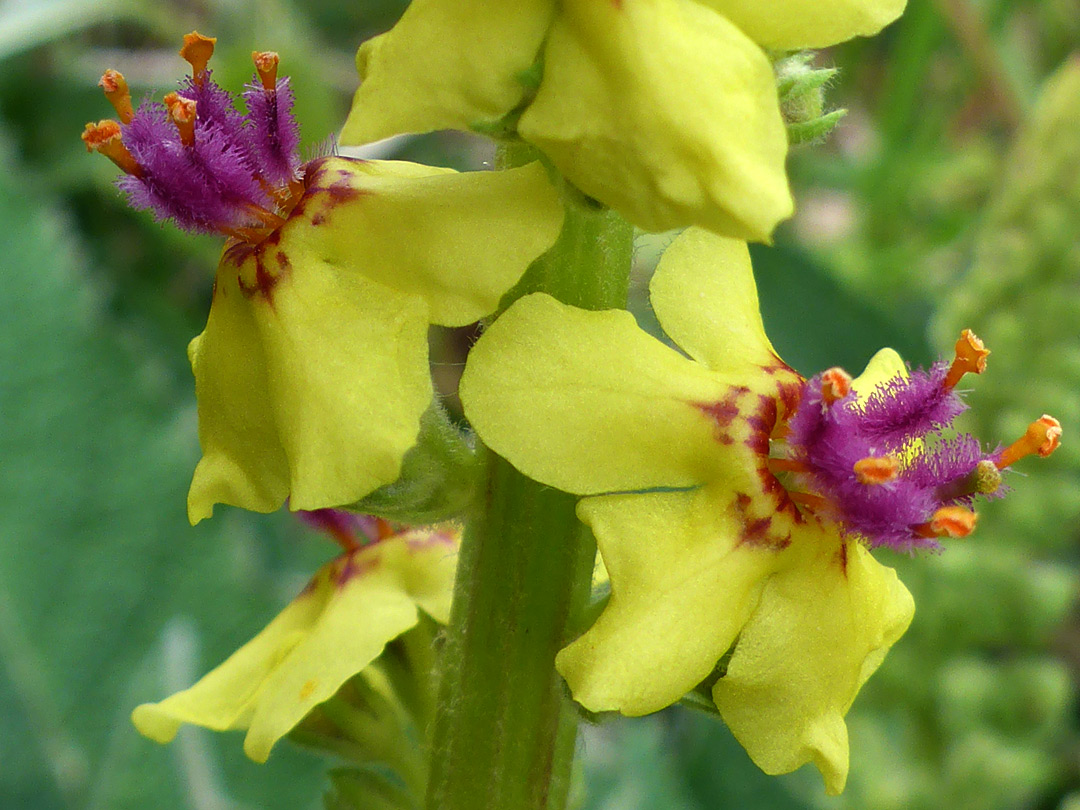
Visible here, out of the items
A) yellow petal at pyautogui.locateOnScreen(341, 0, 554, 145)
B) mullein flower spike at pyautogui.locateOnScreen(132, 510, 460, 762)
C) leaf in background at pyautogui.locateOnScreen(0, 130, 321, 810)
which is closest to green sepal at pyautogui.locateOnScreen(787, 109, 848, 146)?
yellow petal at pyautogui.locateOnScreen(341, 0, 554, 145)

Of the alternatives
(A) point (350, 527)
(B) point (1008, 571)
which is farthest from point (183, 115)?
(B) point (1008, 571)

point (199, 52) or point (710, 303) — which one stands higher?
point (199, 52)

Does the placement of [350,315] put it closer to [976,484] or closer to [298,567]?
[976,484]

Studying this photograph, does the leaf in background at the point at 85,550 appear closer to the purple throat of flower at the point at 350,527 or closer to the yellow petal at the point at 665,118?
the purple throat of flower at the point at 350,527

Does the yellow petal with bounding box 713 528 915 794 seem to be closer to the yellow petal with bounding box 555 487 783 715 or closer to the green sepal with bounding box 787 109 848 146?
the yellow petal with bounding box 555 487 783 715

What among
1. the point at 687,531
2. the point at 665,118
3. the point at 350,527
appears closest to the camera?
the point at 665,118

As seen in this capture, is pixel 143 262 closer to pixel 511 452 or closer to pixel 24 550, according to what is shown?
pixel 24 550

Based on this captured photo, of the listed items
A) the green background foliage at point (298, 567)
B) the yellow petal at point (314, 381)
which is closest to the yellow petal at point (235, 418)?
the yellow petal at point (314, 381)
